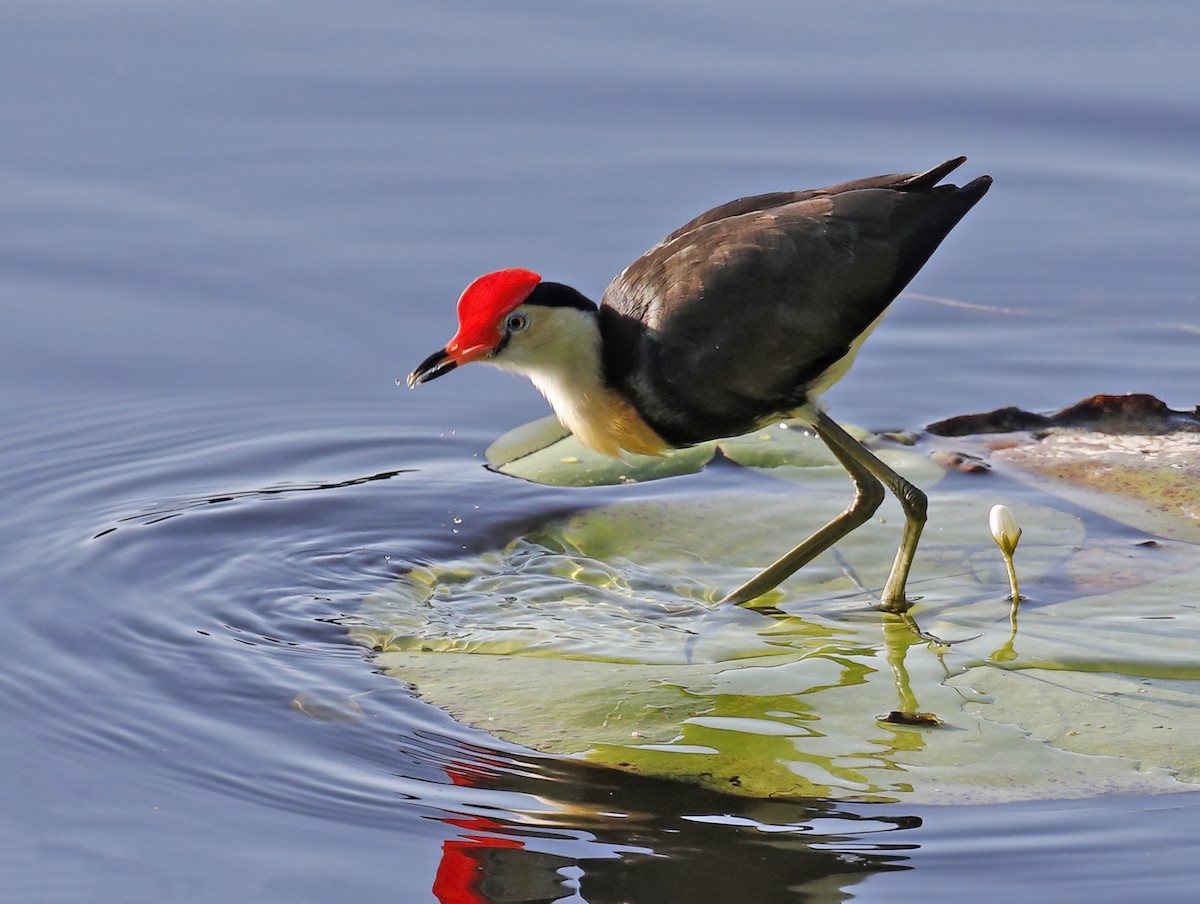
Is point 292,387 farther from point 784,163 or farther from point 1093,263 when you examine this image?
point 1093,263

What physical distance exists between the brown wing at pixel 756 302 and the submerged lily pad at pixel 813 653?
0.60 metres

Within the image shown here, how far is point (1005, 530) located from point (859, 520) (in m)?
0.72

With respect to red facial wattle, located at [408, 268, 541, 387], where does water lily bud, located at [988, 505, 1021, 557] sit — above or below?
below

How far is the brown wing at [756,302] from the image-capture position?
634 cm

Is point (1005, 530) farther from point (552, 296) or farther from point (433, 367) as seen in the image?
point (433, 367)

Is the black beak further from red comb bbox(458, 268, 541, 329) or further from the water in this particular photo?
the water

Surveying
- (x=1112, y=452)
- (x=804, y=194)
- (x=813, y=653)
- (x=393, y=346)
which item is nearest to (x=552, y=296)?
(x=804, y=194)

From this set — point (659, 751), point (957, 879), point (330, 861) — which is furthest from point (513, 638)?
point (957, 879)

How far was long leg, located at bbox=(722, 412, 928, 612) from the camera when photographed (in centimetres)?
644

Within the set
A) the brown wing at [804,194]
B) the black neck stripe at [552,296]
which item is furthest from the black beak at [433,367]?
the brown wing at [804,194]

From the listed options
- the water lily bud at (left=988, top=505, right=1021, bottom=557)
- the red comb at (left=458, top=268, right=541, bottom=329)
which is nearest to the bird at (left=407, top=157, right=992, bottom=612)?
the red comb at (left=458, top=268, right=541, bottom=329)

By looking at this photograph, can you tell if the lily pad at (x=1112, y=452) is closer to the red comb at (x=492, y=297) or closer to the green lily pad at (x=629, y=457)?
the green lily pad at (x=629, y=457)

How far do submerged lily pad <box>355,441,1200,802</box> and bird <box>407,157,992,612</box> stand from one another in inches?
10.7

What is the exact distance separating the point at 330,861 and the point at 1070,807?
2002 millimetres
